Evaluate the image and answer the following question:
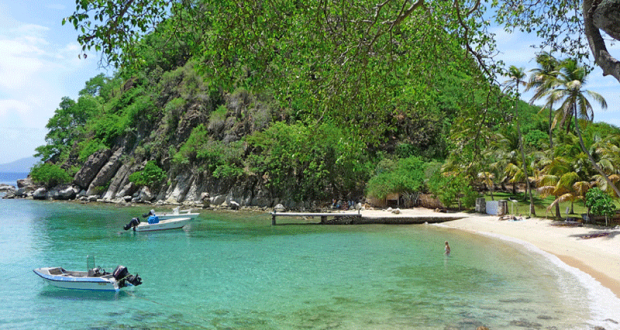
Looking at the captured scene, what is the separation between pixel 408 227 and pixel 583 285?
17.8 m

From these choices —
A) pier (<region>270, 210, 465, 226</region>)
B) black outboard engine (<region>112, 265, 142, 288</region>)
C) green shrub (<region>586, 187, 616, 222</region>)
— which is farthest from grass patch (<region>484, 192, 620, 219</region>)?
black outboard engine (<region>112, 265, 142, 288</region>)

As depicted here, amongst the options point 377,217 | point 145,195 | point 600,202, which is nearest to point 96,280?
point 377,217

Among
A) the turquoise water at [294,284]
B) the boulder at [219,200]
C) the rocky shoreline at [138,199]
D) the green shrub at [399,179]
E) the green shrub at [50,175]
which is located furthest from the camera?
the green shrub at [50,175]

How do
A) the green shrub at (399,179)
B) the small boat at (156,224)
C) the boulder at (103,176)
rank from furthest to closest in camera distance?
the boulder at (103,176)
the green shrub at (399,179)
the small boat at (156,224)

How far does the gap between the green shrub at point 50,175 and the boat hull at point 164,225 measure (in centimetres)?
3974

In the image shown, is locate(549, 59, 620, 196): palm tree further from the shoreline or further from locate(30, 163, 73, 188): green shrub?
locate(30, 163, 73, 188): green shrub

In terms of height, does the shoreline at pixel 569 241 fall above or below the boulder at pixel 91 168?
below

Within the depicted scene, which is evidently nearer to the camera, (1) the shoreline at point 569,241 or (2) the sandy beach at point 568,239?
(1) the shoreline at point 569,241

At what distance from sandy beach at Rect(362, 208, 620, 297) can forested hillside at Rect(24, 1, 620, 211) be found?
354 centimetres

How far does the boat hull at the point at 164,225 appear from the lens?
99.3 feet

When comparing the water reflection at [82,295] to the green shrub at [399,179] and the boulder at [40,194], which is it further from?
the boulder at [40,194]

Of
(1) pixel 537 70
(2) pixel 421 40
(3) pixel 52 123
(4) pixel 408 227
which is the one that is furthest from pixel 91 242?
(3) pixel 52 123

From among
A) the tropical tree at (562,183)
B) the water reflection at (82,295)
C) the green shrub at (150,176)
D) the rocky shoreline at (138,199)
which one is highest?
the green shrub at (150,176)

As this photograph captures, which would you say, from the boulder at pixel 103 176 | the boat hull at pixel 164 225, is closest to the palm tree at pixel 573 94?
the boat hull at pixel 164 225
